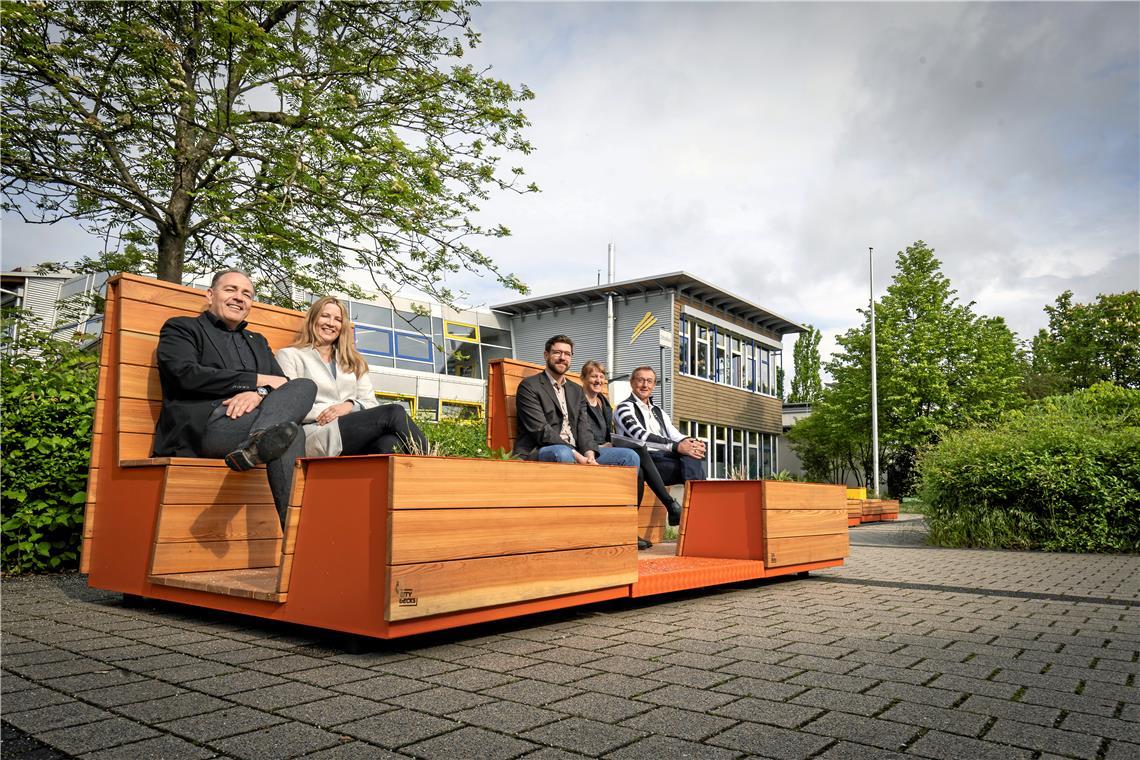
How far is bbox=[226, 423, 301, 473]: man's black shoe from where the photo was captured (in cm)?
362

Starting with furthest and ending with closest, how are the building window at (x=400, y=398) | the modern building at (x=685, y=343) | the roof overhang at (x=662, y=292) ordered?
the modern building at (x=685, y=343), the roof overhang at (x=662, y=292), the building window at (x=400, y=398)

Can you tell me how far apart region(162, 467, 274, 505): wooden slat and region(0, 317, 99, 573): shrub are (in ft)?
7.33

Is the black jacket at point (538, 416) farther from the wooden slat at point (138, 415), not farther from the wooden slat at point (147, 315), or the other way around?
the wooden slat at point (138, 415)

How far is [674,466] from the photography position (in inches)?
259

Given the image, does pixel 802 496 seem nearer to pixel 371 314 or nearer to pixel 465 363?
pixel 371 314

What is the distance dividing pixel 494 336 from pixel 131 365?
85.7 feet

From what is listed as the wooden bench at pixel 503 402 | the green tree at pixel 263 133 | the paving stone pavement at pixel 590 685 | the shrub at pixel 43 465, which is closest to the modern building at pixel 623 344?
the green tree at pixel 263 133

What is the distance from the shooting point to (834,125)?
9461 mm

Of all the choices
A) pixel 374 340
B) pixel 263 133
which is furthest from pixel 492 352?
pixel 263 133

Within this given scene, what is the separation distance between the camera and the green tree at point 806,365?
52.0 m

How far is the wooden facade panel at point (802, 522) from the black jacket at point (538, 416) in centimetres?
150

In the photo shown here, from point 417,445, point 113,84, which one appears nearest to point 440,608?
point 417,445

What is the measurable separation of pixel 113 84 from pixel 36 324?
113 inches

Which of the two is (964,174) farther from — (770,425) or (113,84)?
(770,425)
